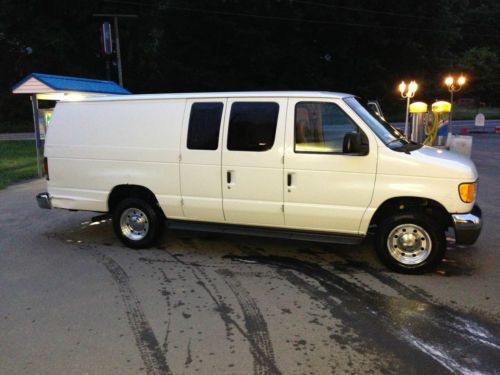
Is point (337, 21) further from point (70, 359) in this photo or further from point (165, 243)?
point (70, 359)

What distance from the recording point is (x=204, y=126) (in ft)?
19.8

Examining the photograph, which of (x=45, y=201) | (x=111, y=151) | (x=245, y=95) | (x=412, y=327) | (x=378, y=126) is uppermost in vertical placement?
(x=245, y=95)

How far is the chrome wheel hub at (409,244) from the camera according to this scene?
5.43 meters

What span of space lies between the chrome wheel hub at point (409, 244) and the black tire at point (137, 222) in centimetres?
297

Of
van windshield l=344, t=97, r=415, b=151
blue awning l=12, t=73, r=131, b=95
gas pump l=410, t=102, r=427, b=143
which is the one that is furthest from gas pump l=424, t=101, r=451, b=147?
van windshield l=344, t=97, r=415, b=151

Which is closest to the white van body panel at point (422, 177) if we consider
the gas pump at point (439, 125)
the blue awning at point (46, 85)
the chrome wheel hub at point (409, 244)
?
the chrome wheel hub at point (409, 244)

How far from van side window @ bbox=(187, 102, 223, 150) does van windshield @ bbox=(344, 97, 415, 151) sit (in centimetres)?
157

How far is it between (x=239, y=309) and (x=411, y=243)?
2.16m

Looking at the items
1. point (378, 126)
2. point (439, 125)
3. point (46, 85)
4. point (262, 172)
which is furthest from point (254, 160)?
point (439, 125)

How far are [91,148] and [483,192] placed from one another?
7922mm

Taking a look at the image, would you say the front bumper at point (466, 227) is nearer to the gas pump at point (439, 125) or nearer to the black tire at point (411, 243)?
the black tire at point (411, 243)

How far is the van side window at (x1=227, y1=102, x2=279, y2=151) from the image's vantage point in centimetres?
575

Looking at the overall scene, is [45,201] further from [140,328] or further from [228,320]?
[228,320]

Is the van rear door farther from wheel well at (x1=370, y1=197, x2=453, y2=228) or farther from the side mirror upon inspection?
wheel well at (x1=370, y1=197, x2=453, y2=228)
